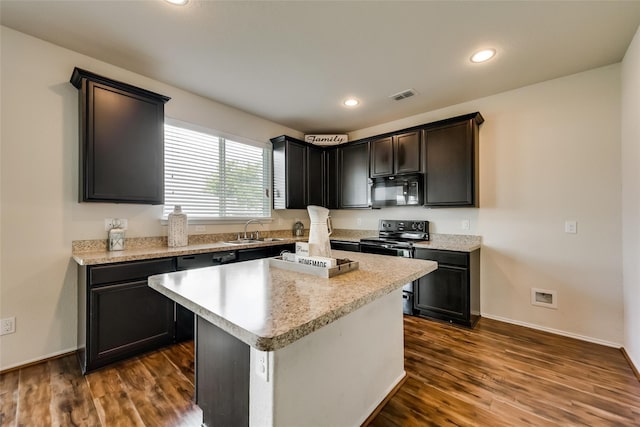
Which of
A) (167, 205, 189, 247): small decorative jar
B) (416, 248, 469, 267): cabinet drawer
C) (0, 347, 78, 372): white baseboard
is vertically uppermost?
(167, 205, 189, 247): small decorative jar

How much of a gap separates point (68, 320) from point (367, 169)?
3696mm

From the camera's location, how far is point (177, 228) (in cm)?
277

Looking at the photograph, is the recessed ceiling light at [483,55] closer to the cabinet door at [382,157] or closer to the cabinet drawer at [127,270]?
the cabinet door at [382,157]

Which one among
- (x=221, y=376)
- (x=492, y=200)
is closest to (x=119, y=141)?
(x=221, y=376)

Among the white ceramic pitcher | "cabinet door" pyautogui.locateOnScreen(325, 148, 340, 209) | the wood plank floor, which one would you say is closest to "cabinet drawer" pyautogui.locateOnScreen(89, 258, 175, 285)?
the wood plank floor

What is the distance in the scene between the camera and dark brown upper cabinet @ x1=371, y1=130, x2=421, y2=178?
3.43 meters

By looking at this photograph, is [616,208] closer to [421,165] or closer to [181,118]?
[421,165]

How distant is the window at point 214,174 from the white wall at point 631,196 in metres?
3.75

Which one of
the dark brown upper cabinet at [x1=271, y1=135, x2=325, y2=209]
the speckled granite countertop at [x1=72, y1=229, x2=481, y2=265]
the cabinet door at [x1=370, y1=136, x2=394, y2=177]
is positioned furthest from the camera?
the dark brown upper cabinet at [x1=271, y1=135, x2=325, y2=209]

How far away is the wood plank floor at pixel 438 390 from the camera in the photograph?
5.07 ft

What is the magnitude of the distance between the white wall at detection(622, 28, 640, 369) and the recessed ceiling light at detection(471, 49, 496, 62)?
958 mm

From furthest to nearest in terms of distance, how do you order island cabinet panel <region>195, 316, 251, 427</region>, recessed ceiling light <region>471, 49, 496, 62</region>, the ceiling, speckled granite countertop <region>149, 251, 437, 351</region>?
recessed ceiling light <region>471, 49, 496, 62</region> < the ceiling < island cabinet panel <region>195, 316, 251, 427</region> < speckled granite countertop <region>149, 251, 437, 351</region>

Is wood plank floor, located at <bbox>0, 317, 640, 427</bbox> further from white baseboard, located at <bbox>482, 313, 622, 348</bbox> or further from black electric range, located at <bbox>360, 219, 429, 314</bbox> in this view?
black electric range, located at <bbox>360, 219, 429, 314</bbox>

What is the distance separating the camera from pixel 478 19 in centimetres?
189
